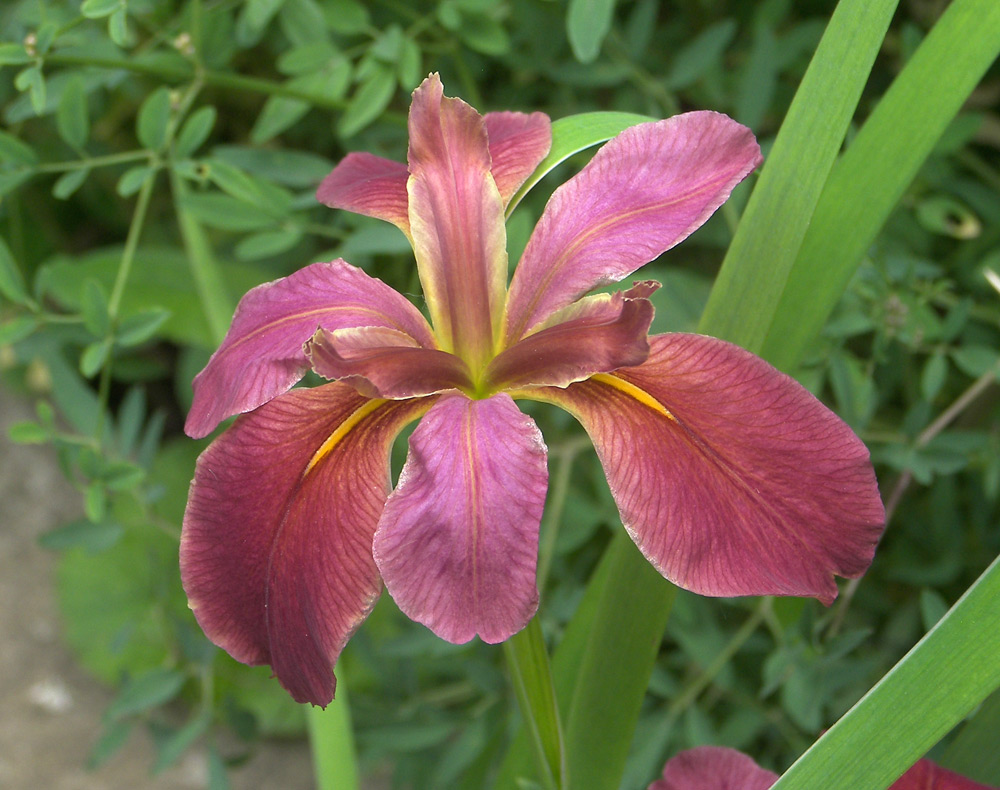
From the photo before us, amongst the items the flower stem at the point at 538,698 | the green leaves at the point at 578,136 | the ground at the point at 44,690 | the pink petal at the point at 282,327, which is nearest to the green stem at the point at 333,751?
the flower stem at the point at 538,698

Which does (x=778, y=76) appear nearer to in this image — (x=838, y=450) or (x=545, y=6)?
(x=545, y=6)

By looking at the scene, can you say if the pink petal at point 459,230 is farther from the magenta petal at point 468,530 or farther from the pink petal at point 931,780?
the pink petal at point 931,780

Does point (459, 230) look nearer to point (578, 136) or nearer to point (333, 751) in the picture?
point (578, 136)

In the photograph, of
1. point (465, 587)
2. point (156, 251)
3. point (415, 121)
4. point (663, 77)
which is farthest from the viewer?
point (156, 251)

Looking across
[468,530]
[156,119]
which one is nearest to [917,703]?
[468,530]

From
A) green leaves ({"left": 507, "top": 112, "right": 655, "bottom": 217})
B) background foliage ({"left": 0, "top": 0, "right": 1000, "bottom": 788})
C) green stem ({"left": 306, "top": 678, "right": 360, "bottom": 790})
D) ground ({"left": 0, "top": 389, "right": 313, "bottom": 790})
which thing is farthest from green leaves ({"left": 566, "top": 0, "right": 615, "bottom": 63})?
ground ({"left": 0, "top": 389, "right": 313, "bottom": 790})

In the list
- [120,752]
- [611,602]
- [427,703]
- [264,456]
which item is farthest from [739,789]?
[120,752]

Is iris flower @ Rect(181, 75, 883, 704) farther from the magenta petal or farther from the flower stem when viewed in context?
the flower stem
